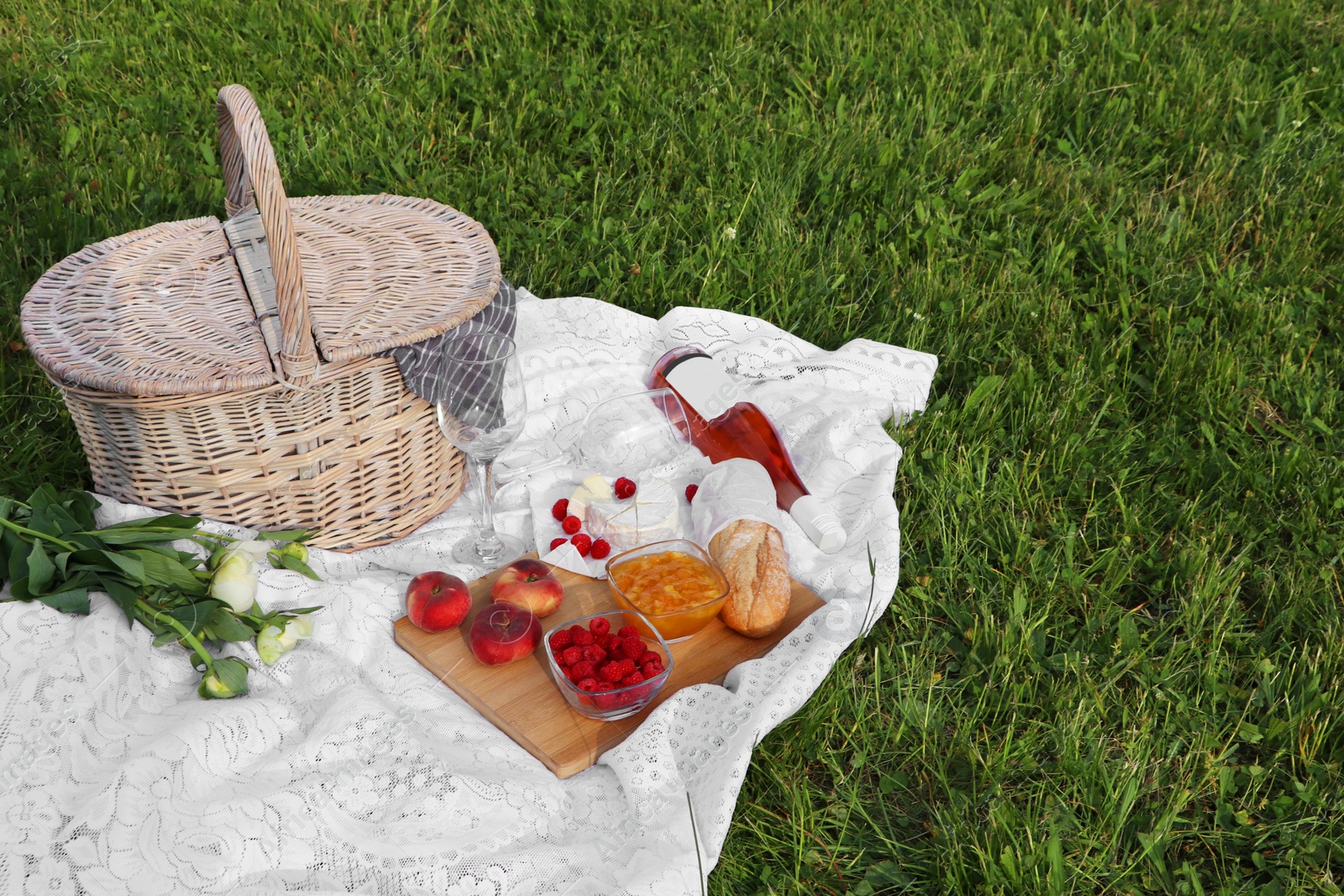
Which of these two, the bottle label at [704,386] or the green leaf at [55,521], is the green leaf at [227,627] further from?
the bottle label at [704,386]

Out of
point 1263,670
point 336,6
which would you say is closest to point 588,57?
point 336,6

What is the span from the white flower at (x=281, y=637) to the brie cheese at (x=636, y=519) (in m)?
0.72

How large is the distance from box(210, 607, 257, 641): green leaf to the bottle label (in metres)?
1.29

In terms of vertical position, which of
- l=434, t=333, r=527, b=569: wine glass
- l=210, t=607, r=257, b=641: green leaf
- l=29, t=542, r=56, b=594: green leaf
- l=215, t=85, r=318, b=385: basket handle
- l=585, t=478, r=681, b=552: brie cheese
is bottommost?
l=585, t=478, r=681, b=552: brie cheese

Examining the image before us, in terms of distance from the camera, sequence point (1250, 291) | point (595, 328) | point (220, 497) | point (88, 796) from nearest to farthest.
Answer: point (88, 796), point (220, 497), point (595, 328), point (1250, 291)

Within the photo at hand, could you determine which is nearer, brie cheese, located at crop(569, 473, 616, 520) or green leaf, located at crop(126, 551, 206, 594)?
green leaf, located at crop(126, 551, 206, 594)

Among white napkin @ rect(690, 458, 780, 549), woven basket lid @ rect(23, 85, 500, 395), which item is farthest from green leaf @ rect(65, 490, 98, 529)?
white napkin @ rect(690, 458, 780, 549)

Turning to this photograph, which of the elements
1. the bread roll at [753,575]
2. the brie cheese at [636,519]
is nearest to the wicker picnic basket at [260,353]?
the brie cheese at [636,519]

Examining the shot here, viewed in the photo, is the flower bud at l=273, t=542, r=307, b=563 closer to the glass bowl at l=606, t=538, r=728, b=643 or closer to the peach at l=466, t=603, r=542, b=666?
the peach at l=466, t=603, r=542, b=666

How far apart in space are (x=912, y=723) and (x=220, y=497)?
1.61 metres

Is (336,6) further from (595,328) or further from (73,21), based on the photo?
(595,328)

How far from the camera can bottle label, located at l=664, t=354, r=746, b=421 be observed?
2898 millimetres

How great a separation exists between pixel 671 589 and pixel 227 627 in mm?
940

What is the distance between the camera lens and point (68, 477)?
2.80m
